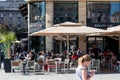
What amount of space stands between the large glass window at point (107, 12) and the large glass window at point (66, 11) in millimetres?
1222

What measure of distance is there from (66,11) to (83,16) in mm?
1551

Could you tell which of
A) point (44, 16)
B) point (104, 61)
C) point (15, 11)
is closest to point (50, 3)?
point (44, 16)

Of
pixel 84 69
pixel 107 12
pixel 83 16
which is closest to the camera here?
pixel 84 69

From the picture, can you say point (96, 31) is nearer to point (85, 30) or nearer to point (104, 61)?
point (85, 30)

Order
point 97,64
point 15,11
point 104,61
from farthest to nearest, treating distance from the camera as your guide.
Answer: point 15,11, point 104,61, point 97,64

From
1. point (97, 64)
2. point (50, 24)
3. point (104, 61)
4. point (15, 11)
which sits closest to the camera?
point (97, 64)

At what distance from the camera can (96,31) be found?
23.1m

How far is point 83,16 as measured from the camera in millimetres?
35344

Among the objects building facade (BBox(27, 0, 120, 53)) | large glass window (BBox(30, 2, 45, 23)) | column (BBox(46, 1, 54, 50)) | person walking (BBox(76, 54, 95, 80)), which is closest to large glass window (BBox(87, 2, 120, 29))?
building facade (BBox(27, 0, 120, 53))

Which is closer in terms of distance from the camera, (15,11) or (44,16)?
(44,16)

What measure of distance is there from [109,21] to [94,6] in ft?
6.10

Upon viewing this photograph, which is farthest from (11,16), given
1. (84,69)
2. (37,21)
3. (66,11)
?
(84,69)

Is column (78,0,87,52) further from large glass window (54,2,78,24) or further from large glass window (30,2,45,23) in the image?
large glass window (30,2,45,23)

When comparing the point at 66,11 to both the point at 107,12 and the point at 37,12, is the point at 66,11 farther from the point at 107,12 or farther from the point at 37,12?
the point at 107,12
